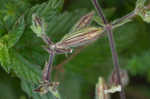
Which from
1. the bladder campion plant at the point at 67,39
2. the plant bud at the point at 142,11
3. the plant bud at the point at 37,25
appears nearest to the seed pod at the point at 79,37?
the bladder campion plant at the point at 67,39

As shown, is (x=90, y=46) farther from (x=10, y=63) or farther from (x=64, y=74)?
(x=10, y=63)

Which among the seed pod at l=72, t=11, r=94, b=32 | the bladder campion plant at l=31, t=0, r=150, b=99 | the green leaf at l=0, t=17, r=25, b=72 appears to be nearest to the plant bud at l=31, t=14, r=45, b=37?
the bladder campion plant at l=31, t=0, r=150, b=99

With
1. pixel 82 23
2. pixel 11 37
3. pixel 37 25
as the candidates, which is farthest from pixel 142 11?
pixel 11 37

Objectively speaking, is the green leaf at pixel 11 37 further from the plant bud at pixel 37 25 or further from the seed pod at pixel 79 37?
the seed pod at pixel 79 37

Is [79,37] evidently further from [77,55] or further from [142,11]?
[77,55]

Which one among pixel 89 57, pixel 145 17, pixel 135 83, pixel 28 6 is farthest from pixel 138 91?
pixel 28 6

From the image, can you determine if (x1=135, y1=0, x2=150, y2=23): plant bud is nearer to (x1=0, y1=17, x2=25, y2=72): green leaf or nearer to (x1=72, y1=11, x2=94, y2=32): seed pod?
(x1=72, y1=11, x2=94, y2=32): seed pod
